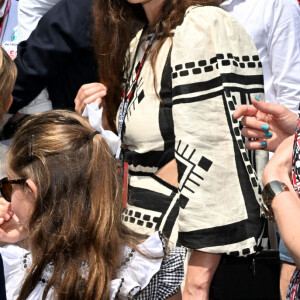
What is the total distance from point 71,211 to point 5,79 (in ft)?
3.48

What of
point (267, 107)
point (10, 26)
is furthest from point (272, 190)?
point (10, 26)

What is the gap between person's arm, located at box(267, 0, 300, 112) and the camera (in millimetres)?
3547

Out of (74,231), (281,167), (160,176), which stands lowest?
(160,176)

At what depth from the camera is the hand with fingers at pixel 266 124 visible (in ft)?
7.47

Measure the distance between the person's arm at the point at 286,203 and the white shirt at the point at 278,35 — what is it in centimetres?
165

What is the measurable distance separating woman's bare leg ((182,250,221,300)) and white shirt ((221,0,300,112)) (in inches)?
56.4

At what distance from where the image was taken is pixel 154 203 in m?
2.50

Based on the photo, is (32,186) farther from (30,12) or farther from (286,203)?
(30,12)

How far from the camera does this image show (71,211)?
2174 millimetres

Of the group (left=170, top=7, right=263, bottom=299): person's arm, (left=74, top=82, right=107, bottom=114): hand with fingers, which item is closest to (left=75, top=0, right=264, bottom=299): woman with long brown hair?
(left=170, top=7, right=263, bottom=299): person's arm

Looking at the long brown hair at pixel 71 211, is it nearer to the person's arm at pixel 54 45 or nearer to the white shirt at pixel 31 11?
the person's arm at pixel 54 45

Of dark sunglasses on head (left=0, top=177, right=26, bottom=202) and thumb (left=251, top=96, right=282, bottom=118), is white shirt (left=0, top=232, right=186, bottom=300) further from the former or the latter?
thumb (left=251, top=96, right=282, bottom=118)

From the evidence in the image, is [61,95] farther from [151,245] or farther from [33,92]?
[151,245]

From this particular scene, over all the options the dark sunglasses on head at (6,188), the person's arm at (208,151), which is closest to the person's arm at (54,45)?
the person's arm at (208,151)
